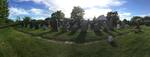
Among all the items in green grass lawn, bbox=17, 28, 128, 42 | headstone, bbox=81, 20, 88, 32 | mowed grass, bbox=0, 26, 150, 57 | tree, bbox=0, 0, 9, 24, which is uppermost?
tree, bbox=0, 0, 9, 24

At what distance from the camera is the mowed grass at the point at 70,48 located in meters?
29.4

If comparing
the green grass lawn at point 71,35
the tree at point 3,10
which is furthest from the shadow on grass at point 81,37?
the tree at point 3,10

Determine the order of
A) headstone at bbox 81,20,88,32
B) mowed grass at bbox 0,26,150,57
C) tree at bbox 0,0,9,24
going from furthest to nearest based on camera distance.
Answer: tree at bbox 0,0,9,24 < headstone at bbox 81,20,88,32 < mowed grass at bbox 0,26,150,57

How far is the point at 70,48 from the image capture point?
32.8 metres

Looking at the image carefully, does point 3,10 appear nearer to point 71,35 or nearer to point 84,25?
point 84,25

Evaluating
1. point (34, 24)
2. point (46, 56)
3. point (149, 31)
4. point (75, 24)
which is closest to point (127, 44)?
point (149, 31)

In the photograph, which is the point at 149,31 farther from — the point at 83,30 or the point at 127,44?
the point at 83,30

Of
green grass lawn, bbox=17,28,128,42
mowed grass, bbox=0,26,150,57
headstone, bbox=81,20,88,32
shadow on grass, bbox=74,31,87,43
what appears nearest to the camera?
mowed grass, bbox=0,26,150,57

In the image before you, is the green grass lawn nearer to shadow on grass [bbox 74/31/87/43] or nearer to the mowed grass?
shadow on grass [bbox 74/31/87/43]

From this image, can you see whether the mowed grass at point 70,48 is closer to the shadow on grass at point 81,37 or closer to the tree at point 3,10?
the shadow on grass at point 81,37

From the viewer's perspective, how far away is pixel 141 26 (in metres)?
42.0

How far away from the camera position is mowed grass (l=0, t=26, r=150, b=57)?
96.4 ft

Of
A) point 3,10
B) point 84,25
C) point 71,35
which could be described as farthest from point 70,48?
point 3,10

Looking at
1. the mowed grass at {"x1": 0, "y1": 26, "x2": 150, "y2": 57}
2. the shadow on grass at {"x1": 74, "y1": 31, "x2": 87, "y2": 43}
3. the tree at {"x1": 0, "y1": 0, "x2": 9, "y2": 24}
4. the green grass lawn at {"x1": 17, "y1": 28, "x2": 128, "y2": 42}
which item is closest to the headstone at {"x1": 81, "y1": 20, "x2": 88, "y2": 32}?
the green grass lawn at {"x1": 17, "y1": 28, "x2": 128, "y2": 42}
